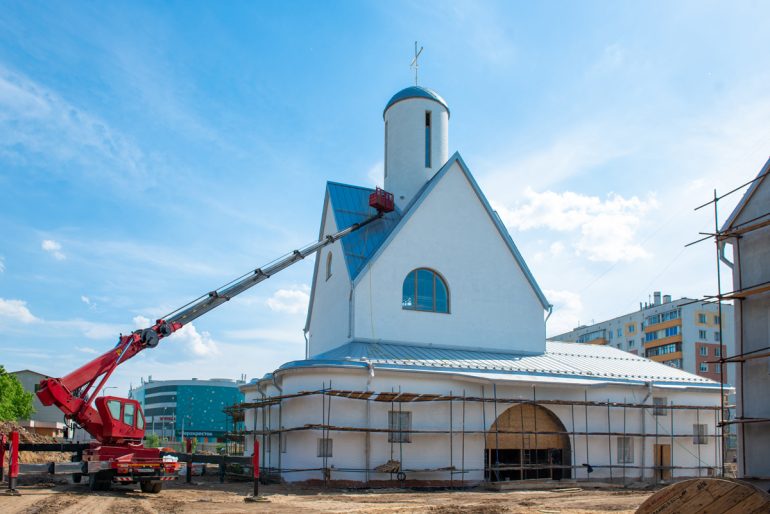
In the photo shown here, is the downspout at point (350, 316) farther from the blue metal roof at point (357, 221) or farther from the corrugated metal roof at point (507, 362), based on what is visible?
the blue metal roof at point (357, 221)

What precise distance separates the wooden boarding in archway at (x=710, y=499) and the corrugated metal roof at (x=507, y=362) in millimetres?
13962

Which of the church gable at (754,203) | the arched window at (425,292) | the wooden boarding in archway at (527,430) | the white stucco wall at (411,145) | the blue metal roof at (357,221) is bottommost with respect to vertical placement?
the wooden boarding in archway at (527,430)

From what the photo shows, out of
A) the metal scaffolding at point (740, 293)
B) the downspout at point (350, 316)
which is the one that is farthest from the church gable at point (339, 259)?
the metal scaffolding at point (740, 293)

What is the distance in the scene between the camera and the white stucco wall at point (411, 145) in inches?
1294

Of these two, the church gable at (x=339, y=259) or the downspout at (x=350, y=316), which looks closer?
the downspout at (x=350, y=316)

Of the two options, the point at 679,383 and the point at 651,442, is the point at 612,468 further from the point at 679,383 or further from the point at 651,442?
the point at 679,383

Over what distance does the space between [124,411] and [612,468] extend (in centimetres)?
1768

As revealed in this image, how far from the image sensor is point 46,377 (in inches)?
775

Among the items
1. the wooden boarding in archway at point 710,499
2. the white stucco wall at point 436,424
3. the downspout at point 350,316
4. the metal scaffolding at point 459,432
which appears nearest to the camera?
the wooden boarding in archway at point 710,499

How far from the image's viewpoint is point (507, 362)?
92.2 ft

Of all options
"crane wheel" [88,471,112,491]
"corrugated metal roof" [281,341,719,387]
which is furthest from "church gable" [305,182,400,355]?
"crane wheel" [88,471,112,491]

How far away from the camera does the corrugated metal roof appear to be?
25312 mm

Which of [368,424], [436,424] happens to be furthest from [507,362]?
[368,424]

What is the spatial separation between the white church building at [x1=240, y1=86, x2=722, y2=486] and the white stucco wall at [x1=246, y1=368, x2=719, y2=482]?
0.15 feet
